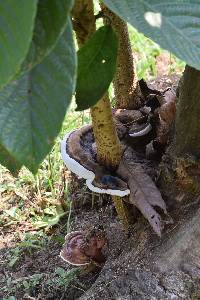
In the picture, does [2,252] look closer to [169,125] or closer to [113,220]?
[113,220]

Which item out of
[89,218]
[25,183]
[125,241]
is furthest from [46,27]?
[25,183]

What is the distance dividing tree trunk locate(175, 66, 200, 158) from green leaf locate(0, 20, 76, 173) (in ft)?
1.52

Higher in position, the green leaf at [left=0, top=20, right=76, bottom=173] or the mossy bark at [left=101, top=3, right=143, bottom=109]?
the green leaf at [left=0, top=20, right=76, bottom=173]

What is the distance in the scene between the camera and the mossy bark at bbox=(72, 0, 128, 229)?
852mm

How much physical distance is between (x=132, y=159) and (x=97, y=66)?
0.42m

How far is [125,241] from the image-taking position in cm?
125

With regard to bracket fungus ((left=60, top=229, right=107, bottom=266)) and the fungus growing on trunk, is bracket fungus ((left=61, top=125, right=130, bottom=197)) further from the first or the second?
bracket fungus ((left=60, top=229, right=107, bottom=266))

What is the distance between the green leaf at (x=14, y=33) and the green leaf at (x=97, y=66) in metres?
0.26

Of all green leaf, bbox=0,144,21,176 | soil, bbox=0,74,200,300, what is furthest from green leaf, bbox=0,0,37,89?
soil, bbox=0,74,200,300

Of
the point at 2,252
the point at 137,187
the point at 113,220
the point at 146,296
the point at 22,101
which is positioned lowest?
the point at 2,252

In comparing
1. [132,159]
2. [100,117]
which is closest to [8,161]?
[100,117]

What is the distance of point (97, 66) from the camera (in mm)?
751

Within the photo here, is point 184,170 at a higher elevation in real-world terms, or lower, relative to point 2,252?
higher

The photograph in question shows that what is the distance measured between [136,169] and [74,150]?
130 mm
